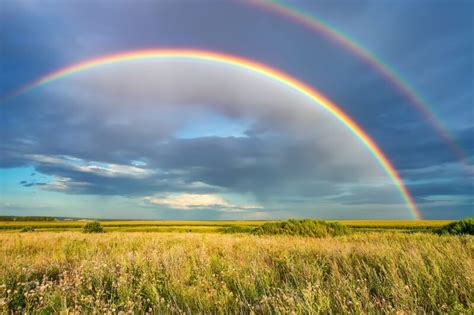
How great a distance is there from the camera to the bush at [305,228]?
23.4 m

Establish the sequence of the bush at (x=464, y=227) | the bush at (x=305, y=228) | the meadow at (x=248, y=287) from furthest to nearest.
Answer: the bush at (x=305, y=228) < the bush at (x=464, y=227) < the meadow at (x=248, y=287)

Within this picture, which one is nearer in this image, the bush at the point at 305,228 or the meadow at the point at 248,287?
the meadow at the point at 248,287

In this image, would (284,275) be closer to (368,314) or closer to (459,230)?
(368,314)

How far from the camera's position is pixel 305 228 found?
23.8m

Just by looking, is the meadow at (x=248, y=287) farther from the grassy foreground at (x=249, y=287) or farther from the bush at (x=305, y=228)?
the bush at (x=305, y=228)

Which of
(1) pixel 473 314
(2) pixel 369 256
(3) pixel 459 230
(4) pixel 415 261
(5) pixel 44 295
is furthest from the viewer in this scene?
(3) pixel 459 230

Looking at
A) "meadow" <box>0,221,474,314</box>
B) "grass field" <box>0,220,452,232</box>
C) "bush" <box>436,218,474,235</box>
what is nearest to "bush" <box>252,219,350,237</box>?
"bush" <box>436,218,474,235</box>

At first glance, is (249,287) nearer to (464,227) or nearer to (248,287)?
(248,287)

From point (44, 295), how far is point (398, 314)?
526 cm

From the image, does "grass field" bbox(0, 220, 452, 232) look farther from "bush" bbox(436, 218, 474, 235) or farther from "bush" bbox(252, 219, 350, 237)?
"bush" bbox(252, 219, 350, 237)

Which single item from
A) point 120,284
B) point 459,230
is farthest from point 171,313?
point 459,230

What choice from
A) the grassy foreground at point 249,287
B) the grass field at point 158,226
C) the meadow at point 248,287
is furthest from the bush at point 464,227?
the grass field at point 158,226

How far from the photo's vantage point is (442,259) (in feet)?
23.0

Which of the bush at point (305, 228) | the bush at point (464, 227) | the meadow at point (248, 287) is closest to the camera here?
the meadow at point (248, 287)
